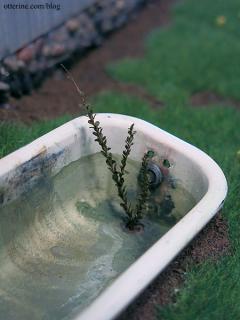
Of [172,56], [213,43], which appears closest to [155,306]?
[172,56]

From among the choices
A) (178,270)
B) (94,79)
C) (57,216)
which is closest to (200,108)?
(94,79)

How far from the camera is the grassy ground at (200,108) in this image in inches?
90.9

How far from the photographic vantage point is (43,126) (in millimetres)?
3326

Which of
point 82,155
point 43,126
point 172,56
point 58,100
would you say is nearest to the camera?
point 82,155

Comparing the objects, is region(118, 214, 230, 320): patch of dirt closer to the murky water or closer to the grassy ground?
the grassy ground

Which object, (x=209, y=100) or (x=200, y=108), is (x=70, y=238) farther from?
(x=209, y=100)

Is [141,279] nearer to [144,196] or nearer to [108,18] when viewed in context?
[144,196]

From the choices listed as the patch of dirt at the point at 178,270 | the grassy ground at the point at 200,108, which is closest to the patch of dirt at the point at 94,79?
the grassy ground at the point at 200,108

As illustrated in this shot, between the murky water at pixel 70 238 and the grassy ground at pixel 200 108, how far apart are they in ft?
1.12

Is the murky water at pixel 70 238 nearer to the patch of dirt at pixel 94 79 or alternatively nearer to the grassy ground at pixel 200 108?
the grassy ground at pixel 200 108

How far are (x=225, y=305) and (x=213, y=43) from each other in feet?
10.2

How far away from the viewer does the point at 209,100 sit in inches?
165

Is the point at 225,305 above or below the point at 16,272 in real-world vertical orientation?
below

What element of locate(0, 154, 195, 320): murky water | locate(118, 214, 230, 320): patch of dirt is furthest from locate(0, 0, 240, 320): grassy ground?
locate(0, 154, 195, 320): murky water
